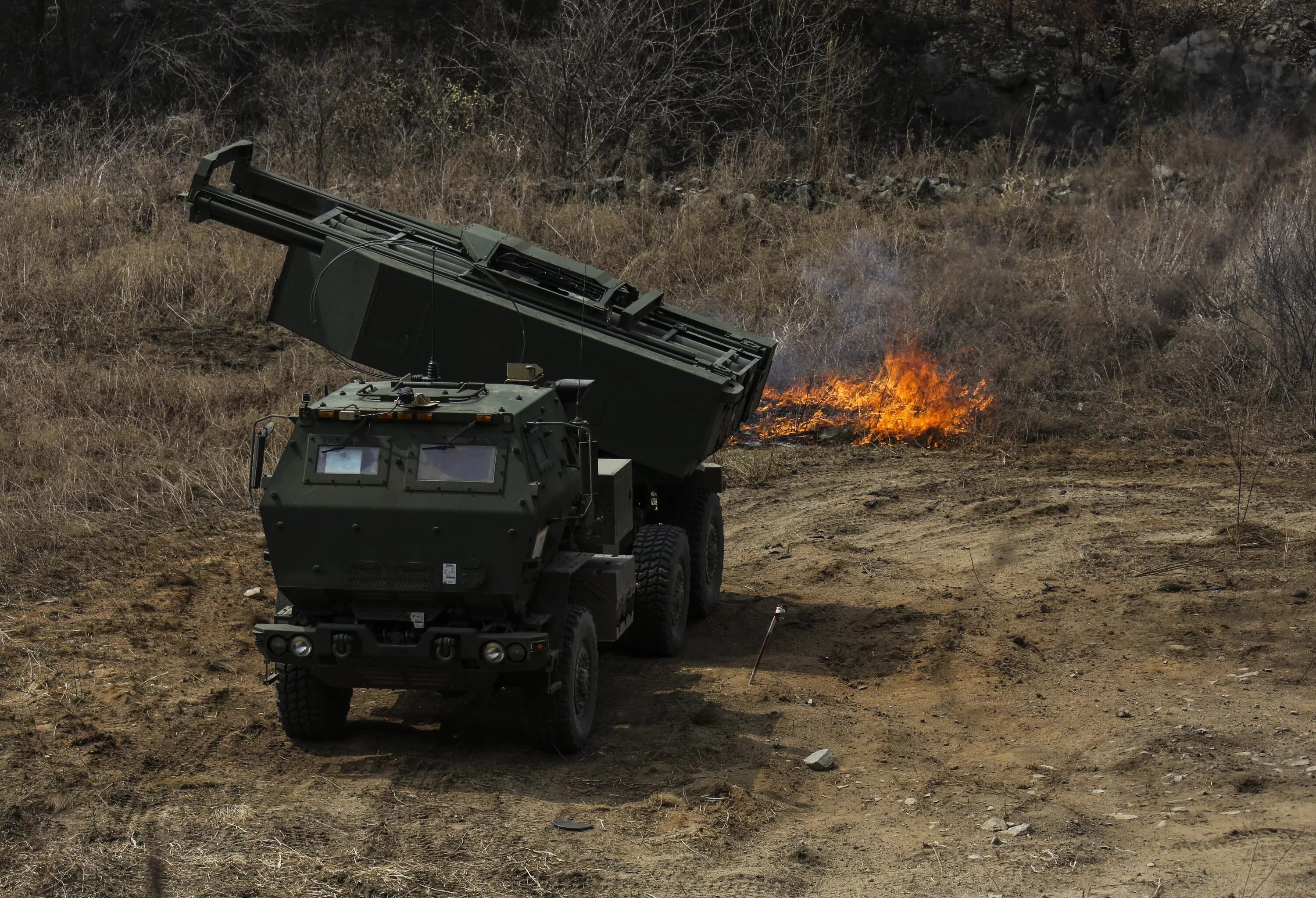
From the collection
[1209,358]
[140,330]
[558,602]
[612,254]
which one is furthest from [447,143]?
[558,602]

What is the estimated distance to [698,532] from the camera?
10.2 m

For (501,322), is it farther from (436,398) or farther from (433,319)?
(436,398)

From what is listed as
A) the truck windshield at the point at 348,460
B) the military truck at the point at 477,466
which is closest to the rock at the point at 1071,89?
the military truck at the point at 477,466

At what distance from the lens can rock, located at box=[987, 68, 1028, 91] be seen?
23938 mm

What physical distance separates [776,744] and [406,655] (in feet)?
6.90

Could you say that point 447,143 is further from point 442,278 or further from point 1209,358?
point 442,278

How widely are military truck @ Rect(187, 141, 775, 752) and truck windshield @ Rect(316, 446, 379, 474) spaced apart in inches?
0.5

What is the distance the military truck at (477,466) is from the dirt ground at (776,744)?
0.47 metres

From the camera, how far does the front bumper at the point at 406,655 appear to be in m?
6.96

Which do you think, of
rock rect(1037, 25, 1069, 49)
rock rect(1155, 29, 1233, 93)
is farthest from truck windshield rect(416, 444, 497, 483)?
rock rect(1037, 25, 1069, 49)

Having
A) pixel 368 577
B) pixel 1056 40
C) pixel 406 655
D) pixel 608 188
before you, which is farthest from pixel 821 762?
pixel 1056 40

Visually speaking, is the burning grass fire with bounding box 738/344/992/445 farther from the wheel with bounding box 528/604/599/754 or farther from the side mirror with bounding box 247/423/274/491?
the side mirror with bounding box 247/423/274/491

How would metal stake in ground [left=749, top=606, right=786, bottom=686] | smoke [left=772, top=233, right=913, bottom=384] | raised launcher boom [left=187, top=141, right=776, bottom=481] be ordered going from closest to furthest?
metal stake in ground [left=749, top=606, right=786, bottom=686]
raised launcher boom [left=187, top=141, right=776, bottom=481]
smoke [left=772, top=233, right=913, bottom=384]

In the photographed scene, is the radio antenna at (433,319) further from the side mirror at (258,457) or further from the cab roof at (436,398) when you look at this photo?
the side mirror at (258,457)
